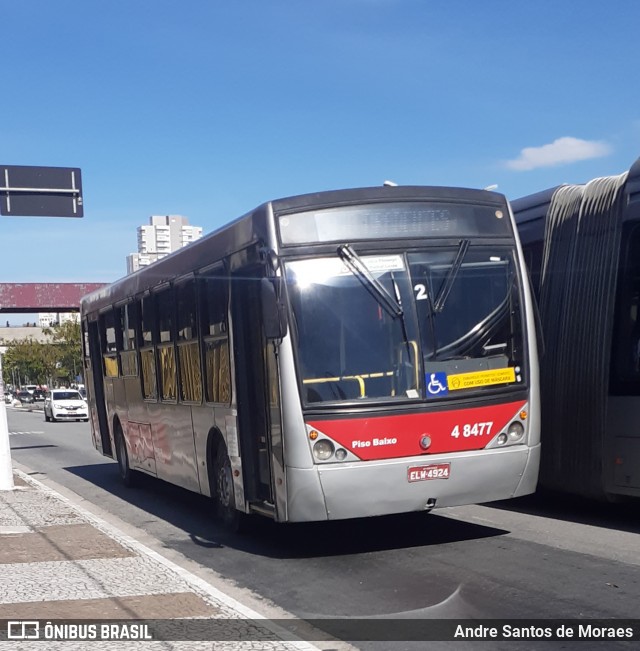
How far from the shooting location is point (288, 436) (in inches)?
332

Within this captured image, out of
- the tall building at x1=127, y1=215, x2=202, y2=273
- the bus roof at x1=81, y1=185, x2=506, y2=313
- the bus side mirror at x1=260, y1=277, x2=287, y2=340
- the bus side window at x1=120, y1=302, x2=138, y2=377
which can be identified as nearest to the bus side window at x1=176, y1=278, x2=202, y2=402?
the bus roof at x1=81, y1=185, x2=506, y2=313

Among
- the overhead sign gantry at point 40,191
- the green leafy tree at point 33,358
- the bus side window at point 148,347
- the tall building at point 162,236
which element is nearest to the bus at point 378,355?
the bus side window at point 148,347

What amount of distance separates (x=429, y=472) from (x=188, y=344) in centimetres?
388

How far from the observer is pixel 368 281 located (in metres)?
8.66

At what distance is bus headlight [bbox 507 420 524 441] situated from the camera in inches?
354

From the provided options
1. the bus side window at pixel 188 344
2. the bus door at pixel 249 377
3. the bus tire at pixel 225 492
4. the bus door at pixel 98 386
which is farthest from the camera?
the bus door at pixel 98 386

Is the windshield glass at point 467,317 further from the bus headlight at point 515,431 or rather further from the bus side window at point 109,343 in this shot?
the bus side window at point 109,343

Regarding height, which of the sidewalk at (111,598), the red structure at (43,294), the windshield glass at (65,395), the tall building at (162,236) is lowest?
the sidewalk at (111,598)

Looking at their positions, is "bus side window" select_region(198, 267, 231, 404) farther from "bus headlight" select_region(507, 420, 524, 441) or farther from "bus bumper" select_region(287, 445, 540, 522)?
"bus headlight" select_region(507, 420, 524, 441)

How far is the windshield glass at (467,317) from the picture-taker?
8688mm

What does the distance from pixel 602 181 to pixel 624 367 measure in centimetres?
204

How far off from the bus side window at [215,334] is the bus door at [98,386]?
6.87 metres

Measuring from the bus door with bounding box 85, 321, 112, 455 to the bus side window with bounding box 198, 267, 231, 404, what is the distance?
6873 mm

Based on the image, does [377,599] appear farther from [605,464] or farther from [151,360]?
[151,360]
